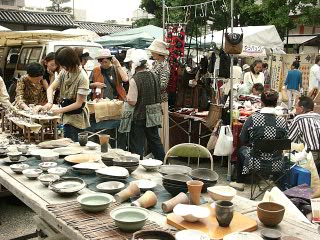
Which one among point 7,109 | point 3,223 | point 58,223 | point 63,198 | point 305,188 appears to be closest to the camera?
point 58,223

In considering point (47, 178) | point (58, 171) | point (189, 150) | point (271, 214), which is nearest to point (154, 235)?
point (271, 214)

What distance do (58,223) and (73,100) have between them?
8.34 ft

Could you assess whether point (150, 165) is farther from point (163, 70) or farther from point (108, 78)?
point (108, 78)

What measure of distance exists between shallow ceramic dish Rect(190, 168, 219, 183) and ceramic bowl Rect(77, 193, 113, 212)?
0.69 metres

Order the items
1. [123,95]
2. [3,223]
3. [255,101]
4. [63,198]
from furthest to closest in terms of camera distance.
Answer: [255,101] < [123,95] < [3,223] < [63,198]

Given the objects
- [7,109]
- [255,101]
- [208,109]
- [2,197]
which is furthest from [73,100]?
[255,101]

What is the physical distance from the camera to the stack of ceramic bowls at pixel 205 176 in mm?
2681

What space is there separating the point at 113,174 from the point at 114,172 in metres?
0.05

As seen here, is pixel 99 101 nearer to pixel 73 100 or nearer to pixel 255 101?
pixel 73 100

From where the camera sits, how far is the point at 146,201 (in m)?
2.37

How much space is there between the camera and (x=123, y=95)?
6738 millimetres

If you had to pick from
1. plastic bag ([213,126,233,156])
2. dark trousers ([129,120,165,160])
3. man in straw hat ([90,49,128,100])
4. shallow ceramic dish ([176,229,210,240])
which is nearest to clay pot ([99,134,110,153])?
dark trousers ([129,120,165,160])

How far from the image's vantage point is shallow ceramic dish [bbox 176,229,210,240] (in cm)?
190

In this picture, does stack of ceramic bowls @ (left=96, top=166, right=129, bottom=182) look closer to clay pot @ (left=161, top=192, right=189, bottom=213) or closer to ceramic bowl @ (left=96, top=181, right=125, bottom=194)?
ceramic bowl @ (left=96, top=181, right=125, bottom=194)
